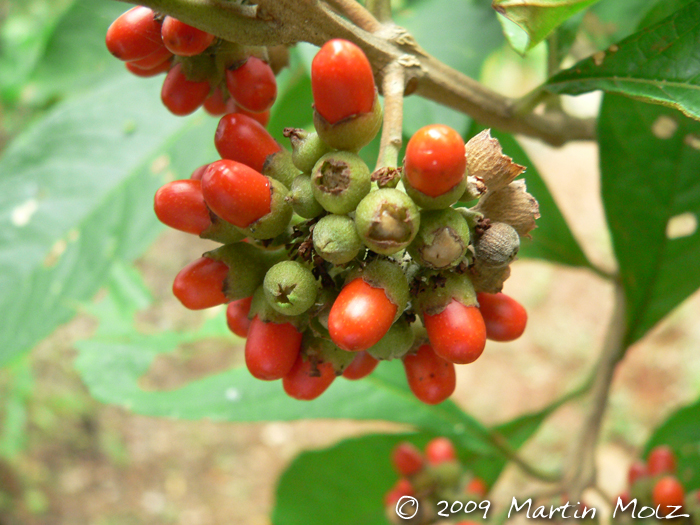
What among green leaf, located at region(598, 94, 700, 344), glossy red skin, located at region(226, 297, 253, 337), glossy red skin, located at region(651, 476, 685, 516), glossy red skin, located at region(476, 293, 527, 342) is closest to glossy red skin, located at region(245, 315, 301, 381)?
glossy red skin, located at region(226, 297, 253, 337)

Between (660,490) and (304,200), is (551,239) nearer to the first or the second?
(660,490)

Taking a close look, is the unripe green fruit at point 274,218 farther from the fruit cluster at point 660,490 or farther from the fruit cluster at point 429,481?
the fruit cluster at point 660,490

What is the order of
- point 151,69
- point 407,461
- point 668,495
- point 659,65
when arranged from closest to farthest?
point 659,65
point 151,69
point 668,495
point 407,461

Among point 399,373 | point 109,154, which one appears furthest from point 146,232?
point 399,373

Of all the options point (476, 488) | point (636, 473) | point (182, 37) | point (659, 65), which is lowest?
point (476, 488)

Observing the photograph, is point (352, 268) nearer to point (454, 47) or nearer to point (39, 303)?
point (454, 47)

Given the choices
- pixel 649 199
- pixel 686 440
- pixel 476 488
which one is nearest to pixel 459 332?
pixel 649 199

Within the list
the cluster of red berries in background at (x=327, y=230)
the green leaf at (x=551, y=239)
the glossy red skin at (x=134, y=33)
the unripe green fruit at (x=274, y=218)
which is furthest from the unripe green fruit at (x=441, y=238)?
the green leaf at (x=551, y=239)

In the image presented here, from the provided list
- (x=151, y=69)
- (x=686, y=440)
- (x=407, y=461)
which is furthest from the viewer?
(x=686, y=440)
